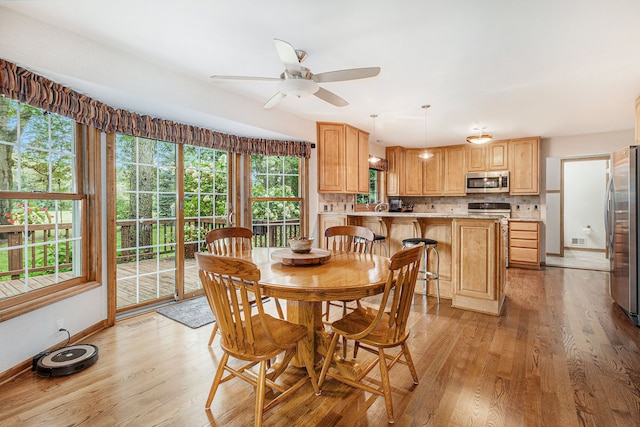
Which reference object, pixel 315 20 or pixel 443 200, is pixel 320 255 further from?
pixel 443 200

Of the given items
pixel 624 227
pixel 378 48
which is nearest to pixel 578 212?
pixel 624 227

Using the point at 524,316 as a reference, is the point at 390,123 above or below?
above

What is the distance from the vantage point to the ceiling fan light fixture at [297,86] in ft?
7.09

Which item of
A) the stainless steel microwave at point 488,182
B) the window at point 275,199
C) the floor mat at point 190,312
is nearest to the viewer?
the floor mat at point 190,312

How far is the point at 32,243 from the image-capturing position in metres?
2.41

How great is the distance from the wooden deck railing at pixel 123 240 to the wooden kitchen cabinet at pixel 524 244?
4.08 meters

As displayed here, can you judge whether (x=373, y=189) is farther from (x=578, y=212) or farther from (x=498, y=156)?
(x=578, y=212)

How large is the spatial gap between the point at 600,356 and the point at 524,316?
867 mm

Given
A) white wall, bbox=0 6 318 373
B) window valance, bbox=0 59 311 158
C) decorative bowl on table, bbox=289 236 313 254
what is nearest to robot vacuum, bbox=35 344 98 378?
white wall, bbox=0 6 318 373

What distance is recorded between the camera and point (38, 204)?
96.7 inches

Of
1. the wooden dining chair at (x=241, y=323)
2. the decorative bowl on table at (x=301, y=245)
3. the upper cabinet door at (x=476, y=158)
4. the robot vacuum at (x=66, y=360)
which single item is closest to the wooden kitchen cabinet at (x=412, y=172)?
the upper cabinet door at (x=476, y=158)

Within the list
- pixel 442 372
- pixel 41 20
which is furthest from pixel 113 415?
pixel 41 20

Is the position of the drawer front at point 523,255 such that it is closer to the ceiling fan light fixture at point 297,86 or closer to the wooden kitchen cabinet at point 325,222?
Result: the wooden kitchen cabinet at point 325,222

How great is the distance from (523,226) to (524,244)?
33cm
